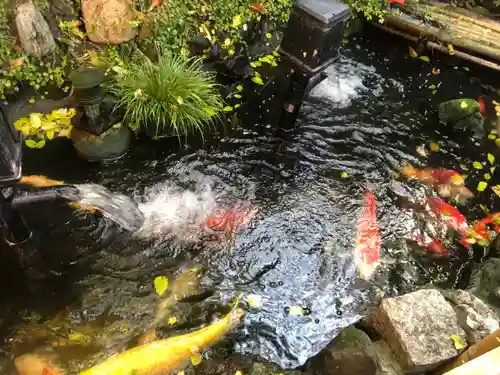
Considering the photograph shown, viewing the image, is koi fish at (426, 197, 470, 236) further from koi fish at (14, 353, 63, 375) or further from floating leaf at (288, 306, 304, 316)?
koi fish at (14, 353, 63, 375)

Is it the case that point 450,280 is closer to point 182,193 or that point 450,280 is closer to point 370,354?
point 370,354

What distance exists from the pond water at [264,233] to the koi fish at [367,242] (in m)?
0.10

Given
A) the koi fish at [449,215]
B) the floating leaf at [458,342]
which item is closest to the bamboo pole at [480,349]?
the floating leaf at [458,342]

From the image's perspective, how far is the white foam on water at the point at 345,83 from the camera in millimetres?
7402

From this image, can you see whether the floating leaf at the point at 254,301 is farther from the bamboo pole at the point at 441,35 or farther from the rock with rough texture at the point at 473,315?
the bamboo pole at the point at 441,35

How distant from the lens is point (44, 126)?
19.3 ft

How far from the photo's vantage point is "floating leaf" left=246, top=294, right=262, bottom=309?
487 cm

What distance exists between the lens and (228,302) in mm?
4832

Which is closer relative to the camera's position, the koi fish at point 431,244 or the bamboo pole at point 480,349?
the bamboo pole at point 480,349

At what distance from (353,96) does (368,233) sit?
2763 millimetres

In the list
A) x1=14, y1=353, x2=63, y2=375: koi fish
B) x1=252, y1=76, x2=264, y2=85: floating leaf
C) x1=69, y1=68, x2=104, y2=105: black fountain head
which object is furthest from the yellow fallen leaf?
x1=14, y1=353, x2=63, y2=375: koi fish

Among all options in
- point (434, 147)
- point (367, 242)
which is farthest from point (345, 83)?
point (367, 242)

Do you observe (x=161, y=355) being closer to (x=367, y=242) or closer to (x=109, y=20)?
(x=367, y=242)

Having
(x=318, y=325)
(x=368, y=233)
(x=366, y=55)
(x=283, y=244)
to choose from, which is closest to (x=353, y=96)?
(x=366, y=55)
